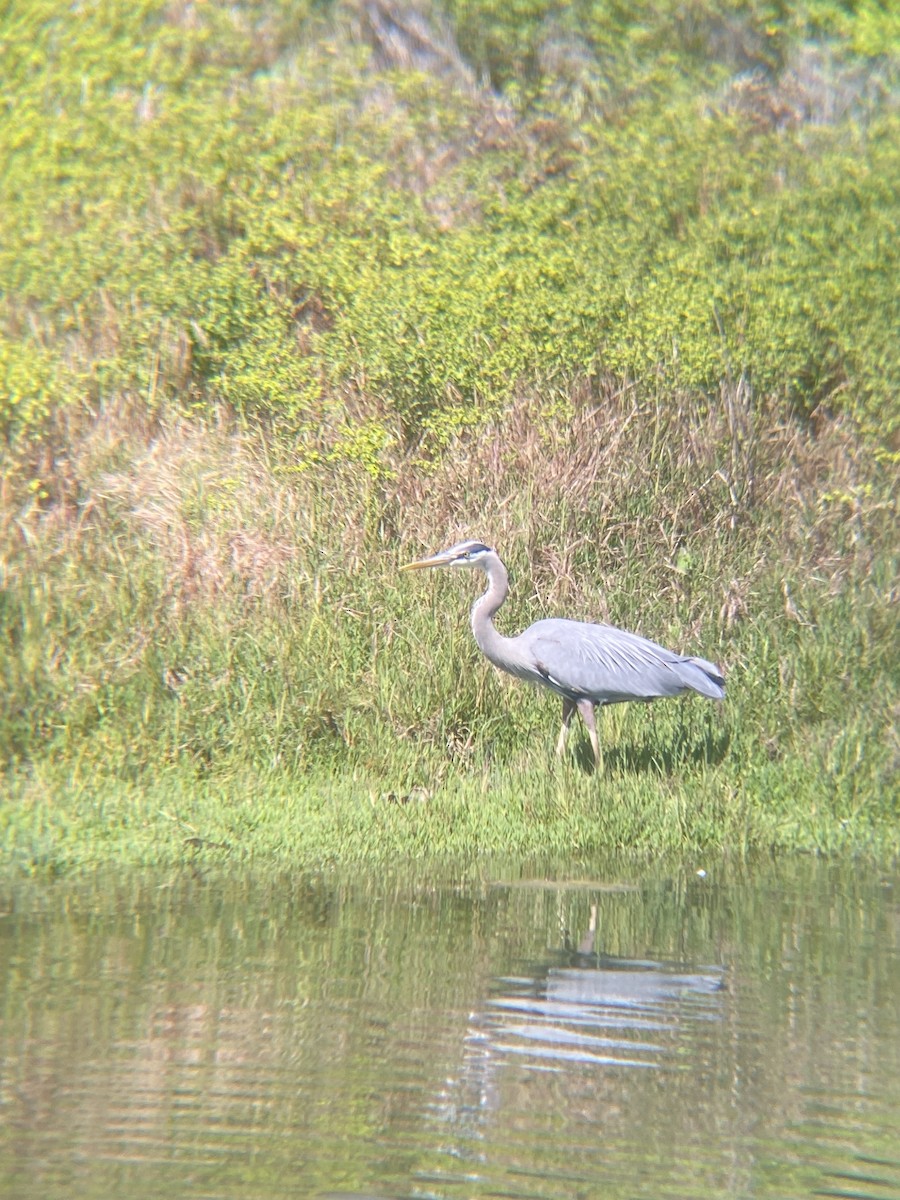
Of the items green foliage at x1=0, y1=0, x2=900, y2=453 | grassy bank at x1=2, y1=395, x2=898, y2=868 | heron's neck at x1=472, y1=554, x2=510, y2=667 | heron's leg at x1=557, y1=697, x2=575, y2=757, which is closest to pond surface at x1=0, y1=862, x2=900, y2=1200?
grassy bank at x1=2, y1=395, x2=898, y2=868

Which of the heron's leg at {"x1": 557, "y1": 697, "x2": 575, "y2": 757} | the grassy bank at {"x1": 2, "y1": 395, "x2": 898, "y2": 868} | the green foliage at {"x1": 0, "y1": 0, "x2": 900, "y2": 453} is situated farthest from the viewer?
the green foliage at {"x1": 0, "y1": 0, "x2": 900, "y2": 453}

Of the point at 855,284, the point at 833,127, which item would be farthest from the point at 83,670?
the point at 833,127

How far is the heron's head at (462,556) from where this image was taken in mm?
8109

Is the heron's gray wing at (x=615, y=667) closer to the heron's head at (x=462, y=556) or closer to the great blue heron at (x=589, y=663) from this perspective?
the great blue heron at (x=589, y=663)

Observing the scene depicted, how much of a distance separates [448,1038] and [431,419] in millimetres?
5798

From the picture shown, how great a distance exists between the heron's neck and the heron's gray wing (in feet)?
0.66

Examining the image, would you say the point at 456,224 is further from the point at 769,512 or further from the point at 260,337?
the point at 769,512

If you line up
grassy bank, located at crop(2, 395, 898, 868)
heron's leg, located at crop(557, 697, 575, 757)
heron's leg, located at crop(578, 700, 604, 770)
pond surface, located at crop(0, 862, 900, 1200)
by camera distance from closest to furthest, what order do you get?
pond surface, located at crop(0, 862, 900, 1200), grassy bank, located at crop(2, 395, 898, 868), heron's leg, located at crop(578, 700, 604, 770), heron's leg, located at crop(557, 697, 575, 757)

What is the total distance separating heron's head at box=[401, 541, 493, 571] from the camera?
26.6 feet

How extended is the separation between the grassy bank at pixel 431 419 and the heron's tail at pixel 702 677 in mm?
380

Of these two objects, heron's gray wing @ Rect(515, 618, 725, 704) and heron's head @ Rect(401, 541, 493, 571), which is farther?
heron's head @ Rect(401, 541, 493, 571)

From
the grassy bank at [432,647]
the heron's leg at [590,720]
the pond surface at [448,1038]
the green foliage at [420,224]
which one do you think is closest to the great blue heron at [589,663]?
the heron's leg at [590,720]

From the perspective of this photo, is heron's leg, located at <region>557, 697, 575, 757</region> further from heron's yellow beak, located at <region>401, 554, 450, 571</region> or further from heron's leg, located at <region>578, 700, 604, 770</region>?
heron's yellow beak, located at <region>401, 554, 450, 571</region>

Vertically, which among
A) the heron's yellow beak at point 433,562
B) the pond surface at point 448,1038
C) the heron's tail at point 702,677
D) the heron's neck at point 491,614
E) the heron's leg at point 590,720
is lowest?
the pond surface at point 448,1038
